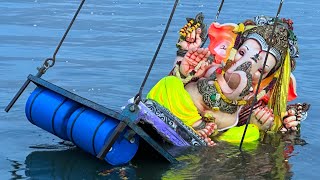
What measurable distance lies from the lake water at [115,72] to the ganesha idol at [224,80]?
0.21m

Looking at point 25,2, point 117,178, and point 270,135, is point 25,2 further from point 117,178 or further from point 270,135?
point 117,178

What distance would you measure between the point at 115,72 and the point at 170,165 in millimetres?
3315

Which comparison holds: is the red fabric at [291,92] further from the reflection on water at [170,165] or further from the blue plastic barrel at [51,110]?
the blue plastic barrel at [51,110]

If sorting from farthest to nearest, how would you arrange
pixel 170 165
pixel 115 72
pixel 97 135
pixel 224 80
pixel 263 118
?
pixel 115 72, pixel 263 118, pixel 224 80, pixel 170 165, pixel 97 135

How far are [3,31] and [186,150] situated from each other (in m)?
5.70

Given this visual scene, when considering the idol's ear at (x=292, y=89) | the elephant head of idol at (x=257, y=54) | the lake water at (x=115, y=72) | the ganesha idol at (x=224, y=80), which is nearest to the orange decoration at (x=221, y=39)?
the ganesha idol at (x=224, y=80)

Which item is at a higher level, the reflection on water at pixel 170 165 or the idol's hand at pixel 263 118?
the idol's hand at pixel 263 118

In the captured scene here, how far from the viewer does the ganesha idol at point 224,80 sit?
6586 millimetres

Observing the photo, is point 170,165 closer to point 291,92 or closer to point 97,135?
point 97,135

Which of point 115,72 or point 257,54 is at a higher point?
point 115,72

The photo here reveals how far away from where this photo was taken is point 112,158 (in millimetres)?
5848

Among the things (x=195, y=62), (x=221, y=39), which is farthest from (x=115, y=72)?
(x=195, y=62)

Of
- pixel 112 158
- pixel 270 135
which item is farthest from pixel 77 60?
pixel 112 158

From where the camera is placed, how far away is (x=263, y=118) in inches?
275
